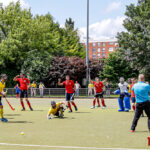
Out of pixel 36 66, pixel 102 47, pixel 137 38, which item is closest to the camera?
pixel 137 38

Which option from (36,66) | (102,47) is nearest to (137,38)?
(36,66)

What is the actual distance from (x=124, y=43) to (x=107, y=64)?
12.6ft

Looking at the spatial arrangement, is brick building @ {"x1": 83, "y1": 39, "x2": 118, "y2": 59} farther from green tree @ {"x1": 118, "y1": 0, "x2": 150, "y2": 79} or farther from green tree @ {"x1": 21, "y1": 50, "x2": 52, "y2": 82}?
green tree @ {"x1": 21, "y1": 50, "x2": 52, "y2": 82}

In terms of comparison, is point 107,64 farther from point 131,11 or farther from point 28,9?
point 28,9

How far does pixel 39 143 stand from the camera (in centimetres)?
763

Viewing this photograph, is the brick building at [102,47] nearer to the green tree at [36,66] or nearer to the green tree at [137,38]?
the green tree at [137,38]

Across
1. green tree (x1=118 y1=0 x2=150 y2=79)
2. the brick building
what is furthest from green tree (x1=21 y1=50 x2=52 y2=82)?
the brick building

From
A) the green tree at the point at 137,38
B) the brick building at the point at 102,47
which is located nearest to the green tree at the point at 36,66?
the green tree at the point at 137,38

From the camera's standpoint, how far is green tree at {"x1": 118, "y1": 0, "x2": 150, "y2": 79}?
42862 mm

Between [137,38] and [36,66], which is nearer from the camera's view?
[137,38]

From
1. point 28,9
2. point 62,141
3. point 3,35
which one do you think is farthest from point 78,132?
point 28,9

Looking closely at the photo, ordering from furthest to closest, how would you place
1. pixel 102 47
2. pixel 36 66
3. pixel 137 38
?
pixel 102 47
pixel 36 66
pixel 137 38

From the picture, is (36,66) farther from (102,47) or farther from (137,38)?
(102,47)

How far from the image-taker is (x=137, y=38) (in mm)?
42312
